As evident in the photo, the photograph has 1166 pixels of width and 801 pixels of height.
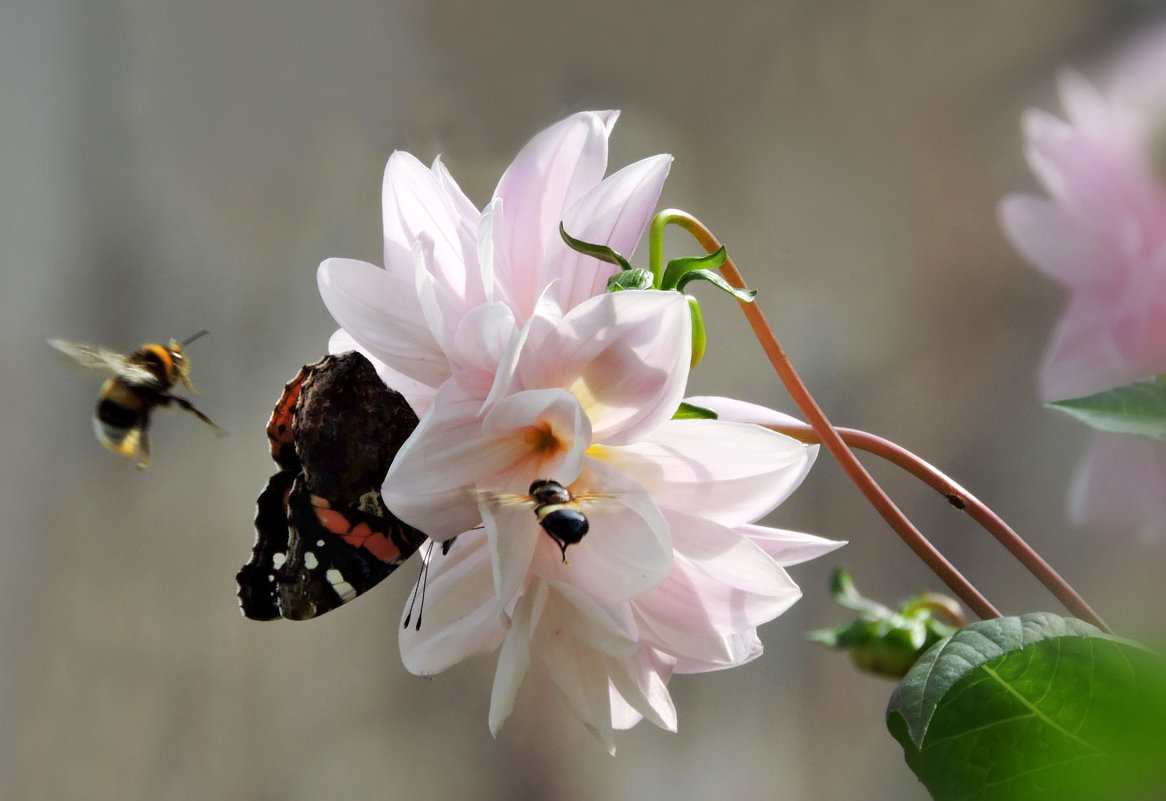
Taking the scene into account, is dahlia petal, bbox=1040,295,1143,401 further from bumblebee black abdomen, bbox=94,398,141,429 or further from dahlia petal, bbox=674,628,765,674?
bumblebee black abdomen, bbox=94,398,141,429

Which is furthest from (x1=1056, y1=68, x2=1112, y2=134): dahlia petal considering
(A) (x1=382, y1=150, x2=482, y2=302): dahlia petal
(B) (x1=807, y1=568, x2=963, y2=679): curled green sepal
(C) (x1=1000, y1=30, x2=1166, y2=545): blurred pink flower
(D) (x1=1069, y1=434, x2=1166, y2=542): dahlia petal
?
(B) (x1=807, y1=568, x2=963, y2=679): curled green sepal

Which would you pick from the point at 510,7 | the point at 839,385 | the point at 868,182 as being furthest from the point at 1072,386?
the point at 510,7

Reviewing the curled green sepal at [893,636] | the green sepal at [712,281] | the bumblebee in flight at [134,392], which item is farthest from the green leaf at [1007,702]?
the bumblebee in flight at [134,392]

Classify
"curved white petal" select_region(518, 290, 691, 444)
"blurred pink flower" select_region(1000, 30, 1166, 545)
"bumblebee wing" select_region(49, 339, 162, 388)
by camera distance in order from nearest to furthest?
"blurred pink flower" select_region(1000, 30, 1166, 545), "curved white petal" select_region(518, 290, 691, 444), "bumblebee wing" select_region(49, 339, 162, 388)

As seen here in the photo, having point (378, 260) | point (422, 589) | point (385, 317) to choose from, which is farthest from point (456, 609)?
point (378, 260)

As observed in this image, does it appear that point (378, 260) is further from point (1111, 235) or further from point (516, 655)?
point (1111, 235)
